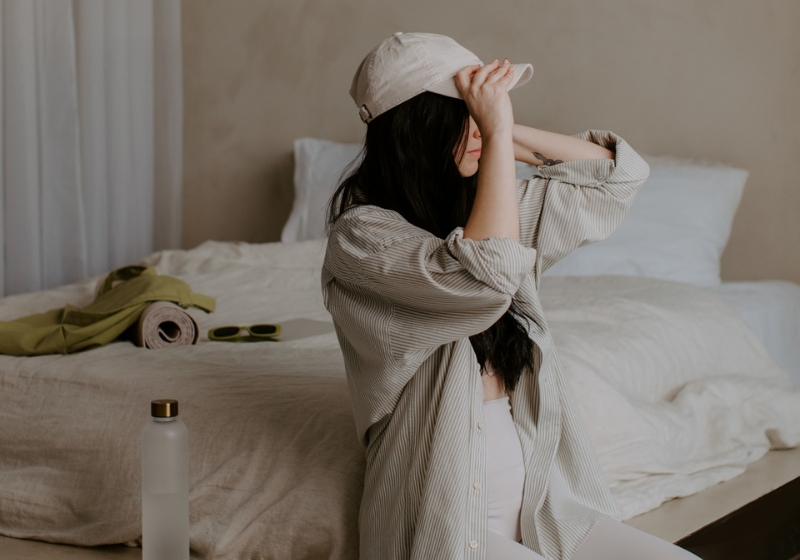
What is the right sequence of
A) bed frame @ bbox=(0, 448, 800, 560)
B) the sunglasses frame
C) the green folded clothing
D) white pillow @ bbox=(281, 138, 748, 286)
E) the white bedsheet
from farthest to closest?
white pillow @ bbox=(281, 138, 748, 286)
the white bedsheet
the sunglasses frame
the green folded clothing
bed frame @ bbox=(0, 448, 800, 560)

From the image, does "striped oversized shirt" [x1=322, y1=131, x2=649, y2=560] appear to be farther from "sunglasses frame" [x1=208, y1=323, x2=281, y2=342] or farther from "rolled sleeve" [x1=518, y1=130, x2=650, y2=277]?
"sunglasses frame" [x1=208, y1=323, x2=281, y2=342]

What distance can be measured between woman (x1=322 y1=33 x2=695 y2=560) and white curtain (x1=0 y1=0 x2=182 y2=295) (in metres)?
2.38

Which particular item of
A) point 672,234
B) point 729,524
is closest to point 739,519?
point 729,524

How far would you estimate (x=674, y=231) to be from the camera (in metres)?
2.72

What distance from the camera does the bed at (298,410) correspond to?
4.41 ft

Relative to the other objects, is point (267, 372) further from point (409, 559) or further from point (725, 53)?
point (725, 53)

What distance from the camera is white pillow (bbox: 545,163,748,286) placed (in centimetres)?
269

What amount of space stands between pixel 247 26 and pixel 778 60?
7.90 feet

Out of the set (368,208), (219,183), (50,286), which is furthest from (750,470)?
(219,183)

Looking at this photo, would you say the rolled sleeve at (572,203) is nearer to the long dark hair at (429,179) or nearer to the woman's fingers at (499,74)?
the long dark hair at (429,179)

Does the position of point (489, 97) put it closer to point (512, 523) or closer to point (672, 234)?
point (512, 523)

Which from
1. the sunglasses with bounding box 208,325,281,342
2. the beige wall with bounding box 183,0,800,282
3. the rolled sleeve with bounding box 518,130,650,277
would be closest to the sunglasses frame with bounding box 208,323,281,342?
the sunglasses with bounding box 208,325,281,342

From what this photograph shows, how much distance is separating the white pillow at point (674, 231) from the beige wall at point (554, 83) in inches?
7.4

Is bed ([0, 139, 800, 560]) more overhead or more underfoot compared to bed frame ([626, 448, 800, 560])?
more overhead
